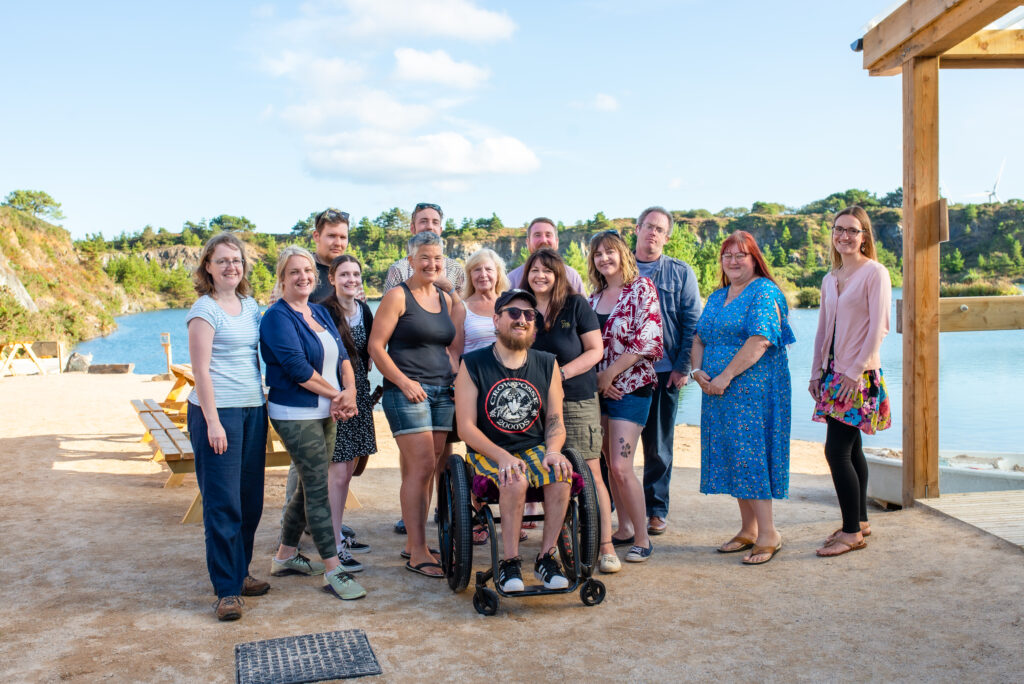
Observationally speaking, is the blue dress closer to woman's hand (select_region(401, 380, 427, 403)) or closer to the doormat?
woman's hand (select_region(401, 380, 427, 403))

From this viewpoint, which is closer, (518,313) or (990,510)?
(518,313)

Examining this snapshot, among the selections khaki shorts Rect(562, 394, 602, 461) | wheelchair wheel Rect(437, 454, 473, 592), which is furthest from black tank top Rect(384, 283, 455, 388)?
khaki shorts Rect(562, 394, 602, 461)

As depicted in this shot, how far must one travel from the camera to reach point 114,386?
1283cm

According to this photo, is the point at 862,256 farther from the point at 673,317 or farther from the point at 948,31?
the point at 948,31

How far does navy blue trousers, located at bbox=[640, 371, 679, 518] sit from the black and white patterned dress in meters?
1.62

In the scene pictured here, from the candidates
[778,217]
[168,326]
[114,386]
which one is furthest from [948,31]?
[778,217]

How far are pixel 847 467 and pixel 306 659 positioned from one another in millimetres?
2822

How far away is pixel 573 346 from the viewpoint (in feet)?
12.9

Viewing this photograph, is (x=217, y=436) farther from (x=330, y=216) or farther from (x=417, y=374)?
(x=330, y=216)

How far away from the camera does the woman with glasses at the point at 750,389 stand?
4.02 meters

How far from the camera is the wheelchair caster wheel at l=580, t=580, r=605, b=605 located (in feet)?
11.3

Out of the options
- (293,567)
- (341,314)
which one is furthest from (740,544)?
(341,314)

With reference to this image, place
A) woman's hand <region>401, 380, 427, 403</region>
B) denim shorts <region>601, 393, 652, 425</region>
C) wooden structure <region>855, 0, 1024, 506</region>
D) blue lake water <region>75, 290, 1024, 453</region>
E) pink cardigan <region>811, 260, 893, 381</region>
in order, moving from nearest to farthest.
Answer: woman's hand <region>401, 380, 427, 403</region> < pink cardigan <region>811, 260, 893, 381</region> < denim shorts <region>601, 393, 652, 425</region> < wooden structure <region>855, 0, 1024, 506</region> < blue lake water <region>75, 290, 1024, 453</region>

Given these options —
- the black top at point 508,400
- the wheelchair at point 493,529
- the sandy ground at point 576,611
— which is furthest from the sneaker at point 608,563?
the black top at point 508,400
